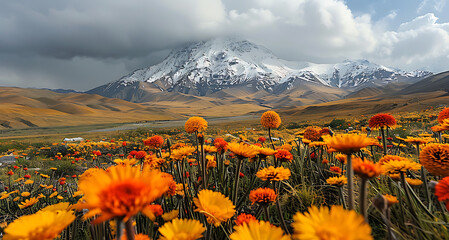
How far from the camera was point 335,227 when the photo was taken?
585 millimetres

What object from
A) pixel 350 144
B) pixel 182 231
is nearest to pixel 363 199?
pixel 350 144

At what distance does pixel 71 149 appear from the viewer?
33.0ft

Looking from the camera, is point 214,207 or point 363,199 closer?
point 363,199

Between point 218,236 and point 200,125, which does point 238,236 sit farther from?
point 200,125

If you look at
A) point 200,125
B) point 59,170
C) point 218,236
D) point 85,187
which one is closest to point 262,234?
point 85,187

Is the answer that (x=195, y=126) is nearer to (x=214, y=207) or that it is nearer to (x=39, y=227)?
(x=214, y=207)

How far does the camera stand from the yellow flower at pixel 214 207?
109 centimetres

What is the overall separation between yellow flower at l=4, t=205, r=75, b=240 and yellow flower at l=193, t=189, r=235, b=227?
21.5 inches

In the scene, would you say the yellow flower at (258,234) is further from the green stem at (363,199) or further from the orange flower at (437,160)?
the orange flower at (437,160)

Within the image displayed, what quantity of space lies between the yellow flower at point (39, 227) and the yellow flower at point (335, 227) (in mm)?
794

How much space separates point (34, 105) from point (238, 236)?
15986 cm

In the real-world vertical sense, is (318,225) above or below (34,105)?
below

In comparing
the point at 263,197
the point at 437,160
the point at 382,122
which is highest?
the point at 382,122

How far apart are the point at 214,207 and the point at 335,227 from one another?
0.69 m
